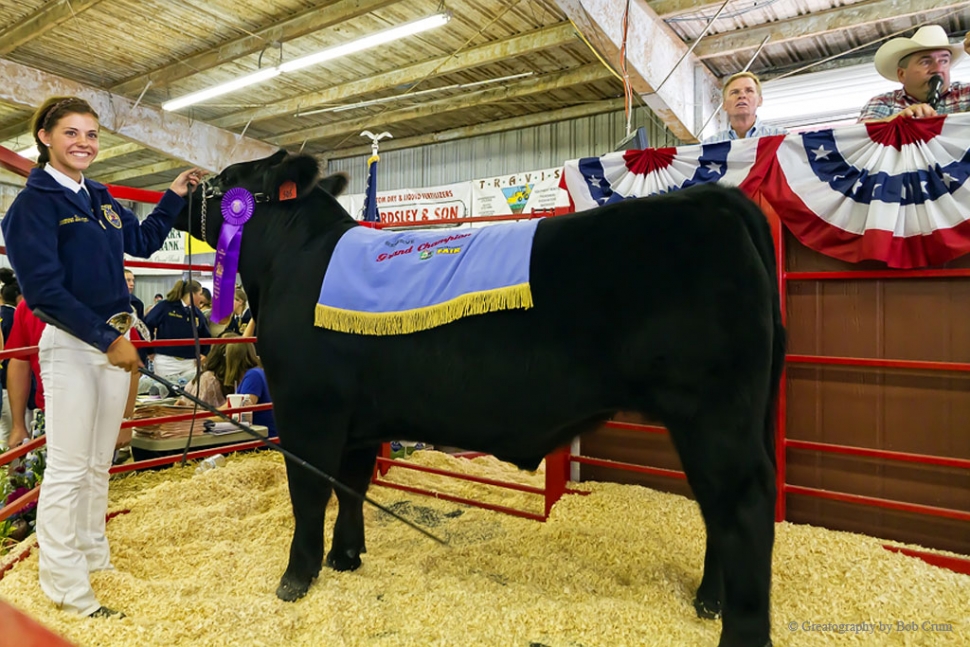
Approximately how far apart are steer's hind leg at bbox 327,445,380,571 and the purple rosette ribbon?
853mm

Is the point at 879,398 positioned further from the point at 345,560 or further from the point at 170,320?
the point at 170,320

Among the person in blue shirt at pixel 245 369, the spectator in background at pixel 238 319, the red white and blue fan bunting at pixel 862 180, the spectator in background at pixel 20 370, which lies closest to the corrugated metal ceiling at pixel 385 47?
the red white and blue fan bunting at pixel 862 180

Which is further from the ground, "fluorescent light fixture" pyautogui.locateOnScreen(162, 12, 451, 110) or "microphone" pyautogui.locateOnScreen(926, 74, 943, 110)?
"fluorescent light fixture" pyautogui.locateOnScreen(162, 12, 451, 110)

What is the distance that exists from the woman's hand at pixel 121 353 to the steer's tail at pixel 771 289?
2.14 meters

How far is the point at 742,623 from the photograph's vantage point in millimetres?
1885

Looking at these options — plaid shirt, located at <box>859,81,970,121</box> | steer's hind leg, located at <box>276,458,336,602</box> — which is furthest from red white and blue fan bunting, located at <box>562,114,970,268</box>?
steer's hind leg, located at <box>276,458,336,602</box>

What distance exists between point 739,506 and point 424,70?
776 cm

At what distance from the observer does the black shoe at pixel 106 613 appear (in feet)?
6.97

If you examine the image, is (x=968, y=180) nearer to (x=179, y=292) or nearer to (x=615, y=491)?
(x=615, y=491)

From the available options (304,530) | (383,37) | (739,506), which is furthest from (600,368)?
(383,37)

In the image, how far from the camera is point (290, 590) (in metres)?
2.37

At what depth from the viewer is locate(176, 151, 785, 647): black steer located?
1.87m

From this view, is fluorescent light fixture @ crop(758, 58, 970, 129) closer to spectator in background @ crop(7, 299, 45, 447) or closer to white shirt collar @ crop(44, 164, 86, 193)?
white shirt collar @ crop(44, 164, 86, 193)

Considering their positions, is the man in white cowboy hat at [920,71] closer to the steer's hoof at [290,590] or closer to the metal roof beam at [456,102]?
the steer's hoof at [290,590]
